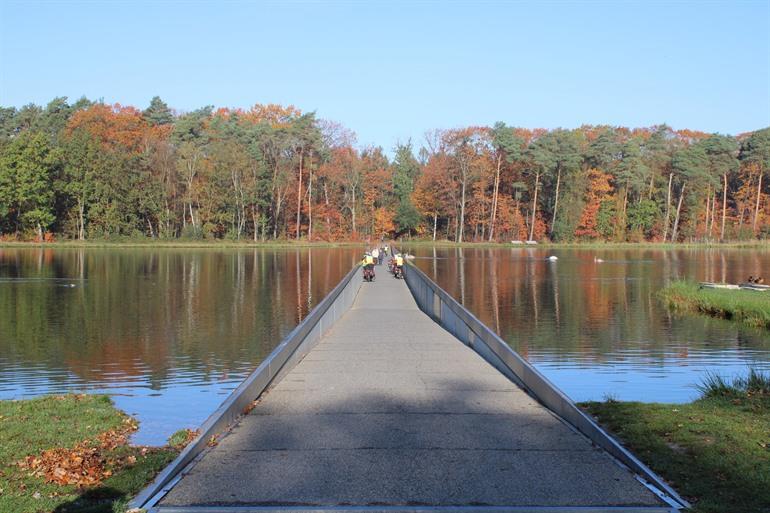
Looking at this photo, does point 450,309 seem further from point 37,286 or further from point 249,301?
point 37,286

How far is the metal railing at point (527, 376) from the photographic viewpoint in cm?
609

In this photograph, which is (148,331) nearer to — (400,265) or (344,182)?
(400,265)

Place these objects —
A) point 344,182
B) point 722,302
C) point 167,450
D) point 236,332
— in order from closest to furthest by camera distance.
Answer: point 167,450 → point 236,332 → point 722,302 → point 344,182

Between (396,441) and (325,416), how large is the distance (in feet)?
4.08

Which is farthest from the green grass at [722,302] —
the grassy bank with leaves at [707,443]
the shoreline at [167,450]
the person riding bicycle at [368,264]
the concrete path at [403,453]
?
the concrete path at [403,453]

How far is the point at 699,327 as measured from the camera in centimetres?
2156

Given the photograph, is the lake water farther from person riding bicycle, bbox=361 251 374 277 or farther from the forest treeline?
the forest treeline

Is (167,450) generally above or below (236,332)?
above

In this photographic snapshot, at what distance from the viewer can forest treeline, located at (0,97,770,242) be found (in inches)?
2857

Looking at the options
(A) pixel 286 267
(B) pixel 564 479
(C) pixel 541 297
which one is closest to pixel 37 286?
(A) pixel 286 267

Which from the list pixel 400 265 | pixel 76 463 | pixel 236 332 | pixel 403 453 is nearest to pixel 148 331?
pixel 236 332

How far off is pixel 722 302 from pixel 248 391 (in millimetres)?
19636

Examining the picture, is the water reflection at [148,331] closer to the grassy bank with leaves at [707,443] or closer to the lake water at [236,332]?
the lake water at [236,332]

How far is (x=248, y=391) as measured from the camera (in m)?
8.29
